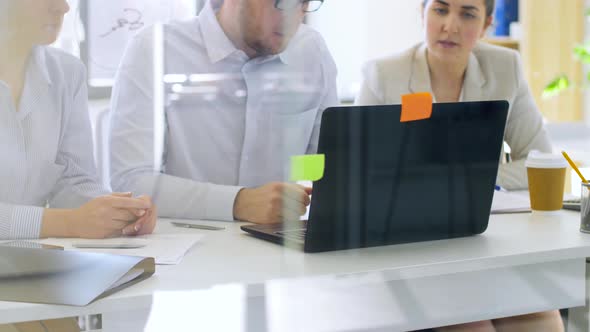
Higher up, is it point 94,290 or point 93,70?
point 93,70

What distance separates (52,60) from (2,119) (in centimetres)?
14

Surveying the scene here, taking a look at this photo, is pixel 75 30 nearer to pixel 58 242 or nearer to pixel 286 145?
pixel 58 242

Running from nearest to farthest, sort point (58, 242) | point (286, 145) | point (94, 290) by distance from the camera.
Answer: point (94, 290) < point (58, 242) < point (286, 145)

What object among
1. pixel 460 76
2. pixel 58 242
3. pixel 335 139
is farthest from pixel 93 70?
pixel 460 76

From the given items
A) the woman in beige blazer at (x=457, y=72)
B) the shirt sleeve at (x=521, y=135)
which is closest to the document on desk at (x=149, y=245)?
the woman in beige blazer at (x=457, y=72)

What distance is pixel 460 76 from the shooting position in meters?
1.68

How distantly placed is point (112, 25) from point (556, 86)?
7.24ft

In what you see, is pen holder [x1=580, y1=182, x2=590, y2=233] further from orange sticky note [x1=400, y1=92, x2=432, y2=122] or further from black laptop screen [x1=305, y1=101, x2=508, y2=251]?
orange sticky note [x1=400, y1=92, x2=432, y2=122]

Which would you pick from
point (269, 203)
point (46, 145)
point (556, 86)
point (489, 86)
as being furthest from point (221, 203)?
point (556, 86)

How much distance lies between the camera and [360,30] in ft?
4.84

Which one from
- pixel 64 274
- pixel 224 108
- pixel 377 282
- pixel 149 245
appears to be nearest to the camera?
pixel 64 274

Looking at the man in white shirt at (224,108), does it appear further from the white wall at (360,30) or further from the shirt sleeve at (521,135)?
the shirt sleeve at (521,135)

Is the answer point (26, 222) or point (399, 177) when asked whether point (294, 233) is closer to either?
point (399, 177)

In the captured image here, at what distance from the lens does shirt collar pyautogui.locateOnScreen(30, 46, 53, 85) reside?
4.25 ft
